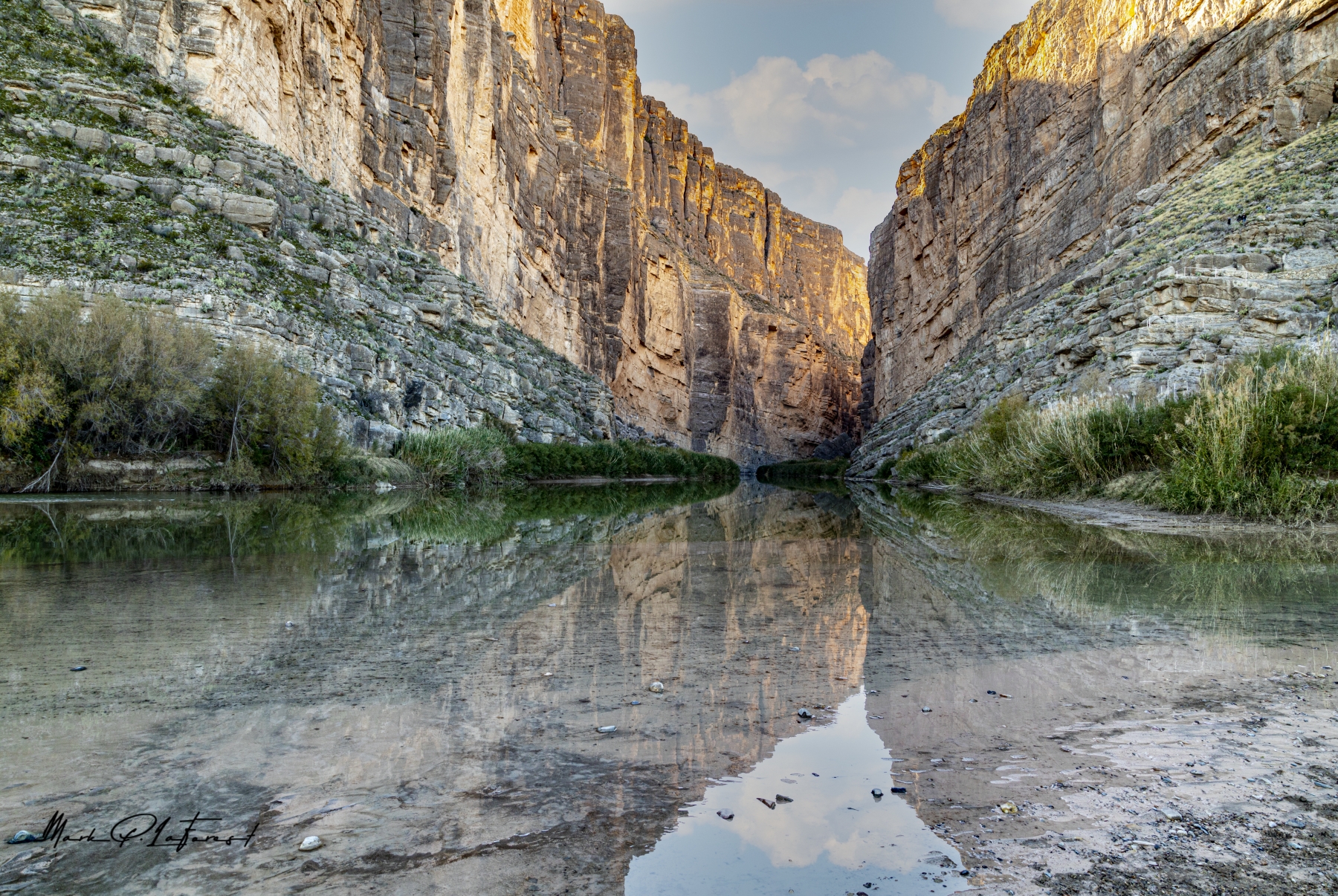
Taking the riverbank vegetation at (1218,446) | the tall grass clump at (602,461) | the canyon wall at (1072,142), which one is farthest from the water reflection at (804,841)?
the tall grass clump at (602,461)

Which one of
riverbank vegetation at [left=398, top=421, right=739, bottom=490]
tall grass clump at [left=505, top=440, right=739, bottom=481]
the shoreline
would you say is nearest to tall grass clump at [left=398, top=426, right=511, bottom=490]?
riverbank vegetation at [left=398, top=421, right=739, bottom=490]

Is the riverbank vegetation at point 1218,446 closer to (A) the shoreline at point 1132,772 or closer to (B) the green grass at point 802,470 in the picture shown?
(A) the shoreline at point 1132,772

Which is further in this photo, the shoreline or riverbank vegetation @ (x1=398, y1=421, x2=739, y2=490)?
riverbank vegetation @ (x1=398, y1=421, x2=739, y2=490)

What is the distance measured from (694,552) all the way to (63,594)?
5.40 meters

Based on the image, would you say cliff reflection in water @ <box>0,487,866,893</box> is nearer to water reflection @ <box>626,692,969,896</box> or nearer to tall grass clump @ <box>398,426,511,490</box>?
water reflection @ <box>626,692,969,896</box>

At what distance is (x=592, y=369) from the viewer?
2069 inches

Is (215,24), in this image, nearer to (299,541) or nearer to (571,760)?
(299,541)

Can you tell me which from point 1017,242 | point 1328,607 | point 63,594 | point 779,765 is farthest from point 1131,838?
point 1017,242

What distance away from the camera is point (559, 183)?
49.8 metres

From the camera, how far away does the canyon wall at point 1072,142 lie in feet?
78.4
